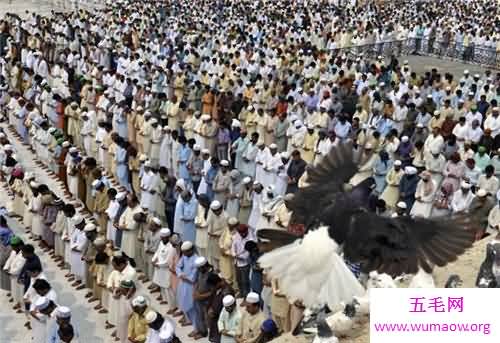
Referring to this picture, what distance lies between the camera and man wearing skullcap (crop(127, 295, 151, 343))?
6.25m

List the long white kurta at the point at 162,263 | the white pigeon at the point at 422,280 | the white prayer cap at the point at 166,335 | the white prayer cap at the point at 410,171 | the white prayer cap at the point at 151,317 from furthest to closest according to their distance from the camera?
the white prayer cap at the point at 410,171 < the long white kurta at the point at 162,263 < the white prayer cap at the point at 151,317 < the white prayer cap at the point at 166,335 < the white pigeon at the point at 422,280

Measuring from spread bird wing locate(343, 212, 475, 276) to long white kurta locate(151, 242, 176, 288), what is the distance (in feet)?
10.7

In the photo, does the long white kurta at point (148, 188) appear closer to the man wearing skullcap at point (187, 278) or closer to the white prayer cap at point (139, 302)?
the man wearing skullcap at point (187, 278)

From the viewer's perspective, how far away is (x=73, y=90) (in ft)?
46.1

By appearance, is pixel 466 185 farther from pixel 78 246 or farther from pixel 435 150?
pixel 78 246

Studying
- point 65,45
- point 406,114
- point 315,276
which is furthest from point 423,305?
point 65,45

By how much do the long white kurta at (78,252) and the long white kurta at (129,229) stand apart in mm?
453

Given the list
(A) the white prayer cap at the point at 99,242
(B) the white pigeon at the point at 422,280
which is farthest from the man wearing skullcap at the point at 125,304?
(B) the white pigeon at the point at 422,280

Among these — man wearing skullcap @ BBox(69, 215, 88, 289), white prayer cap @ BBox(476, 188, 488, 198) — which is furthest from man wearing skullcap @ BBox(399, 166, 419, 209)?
man wearing skullcap @ BBox(69, 215, 88, 289)

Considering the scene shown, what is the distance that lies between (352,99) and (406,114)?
4.32 feet

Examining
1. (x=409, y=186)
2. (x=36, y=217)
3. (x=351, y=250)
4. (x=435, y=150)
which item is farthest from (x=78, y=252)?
(x=435, y=150)

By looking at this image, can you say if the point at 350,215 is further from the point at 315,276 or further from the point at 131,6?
the point at 131,6

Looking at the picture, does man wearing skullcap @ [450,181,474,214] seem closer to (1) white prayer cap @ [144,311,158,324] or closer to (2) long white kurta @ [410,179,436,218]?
(2) long white kurta @ [410,179,436,218]

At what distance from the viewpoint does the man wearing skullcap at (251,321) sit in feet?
19.5
